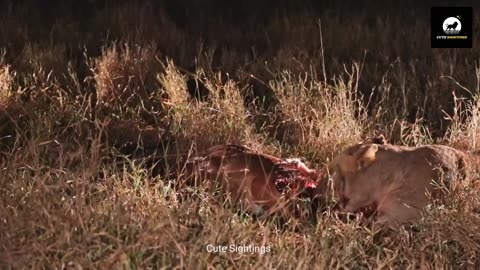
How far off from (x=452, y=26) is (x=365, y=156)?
3713 mm

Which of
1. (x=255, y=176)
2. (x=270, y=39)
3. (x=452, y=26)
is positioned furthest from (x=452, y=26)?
(x=255, y=176)

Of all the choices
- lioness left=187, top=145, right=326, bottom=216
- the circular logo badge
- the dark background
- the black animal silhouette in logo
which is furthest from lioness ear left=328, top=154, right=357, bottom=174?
the black animal silhouette in logo

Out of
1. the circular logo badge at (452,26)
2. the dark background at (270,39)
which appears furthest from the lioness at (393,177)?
the circular logo badge at (452,26)

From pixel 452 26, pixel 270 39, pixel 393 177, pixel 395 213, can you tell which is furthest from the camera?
pixel 270 39

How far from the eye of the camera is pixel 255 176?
13.2 ft

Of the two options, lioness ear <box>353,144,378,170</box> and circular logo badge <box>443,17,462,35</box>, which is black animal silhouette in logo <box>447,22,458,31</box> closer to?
circular logo badge <box>443,17,462,35</box>

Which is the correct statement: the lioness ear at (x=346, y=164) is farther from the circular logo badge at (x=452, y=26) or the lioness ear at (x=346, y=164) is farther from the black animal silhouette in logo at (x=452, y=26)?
the black animal silhouette in logo at (x=452, y=26)

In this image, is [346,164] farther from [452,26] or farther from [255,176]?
[452,26]

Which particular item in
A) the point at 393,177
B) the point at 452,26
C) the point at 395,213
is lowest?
the point at 452,26

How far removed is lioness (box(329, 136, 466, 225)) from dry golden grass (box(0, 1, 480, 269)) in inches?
4.3

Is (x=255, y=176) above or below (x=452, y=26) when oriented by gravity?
above

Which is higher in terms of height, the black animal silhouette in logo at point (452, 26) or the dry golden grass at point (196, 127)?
the dry golden grass at point (196, 127)

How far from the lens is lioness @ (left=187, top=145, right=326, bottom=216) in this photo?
3859mm

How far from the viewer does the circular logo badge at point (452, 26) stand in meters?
7.13
